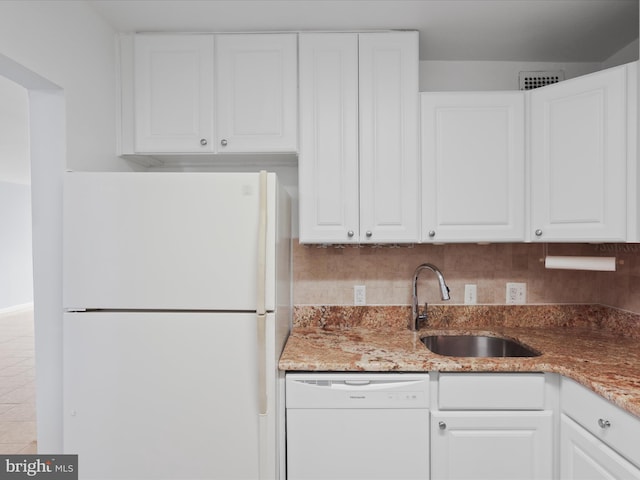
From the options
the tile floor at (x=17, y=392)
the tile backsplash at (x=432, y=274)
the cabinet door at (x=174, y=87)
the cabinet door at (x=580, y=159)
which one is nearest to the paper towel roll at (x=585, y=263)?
the cabinet door at (x=580, y=159)

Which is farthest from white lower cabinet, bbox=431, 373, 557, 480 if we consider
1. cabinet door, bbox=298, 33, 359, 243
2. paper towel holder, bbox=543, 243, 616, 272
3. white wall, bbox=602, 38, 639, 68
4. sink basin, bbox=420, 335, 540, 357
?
white wall, bbox=602, 38, 639, 68

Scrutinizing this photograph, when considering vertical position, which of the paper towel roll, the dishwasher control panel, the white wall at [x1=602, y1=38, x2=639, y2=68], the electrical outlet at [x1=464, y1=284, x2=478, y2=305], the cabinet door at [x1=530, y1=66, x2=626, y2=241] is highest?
the white wall at [x1=602, y1=38, x2=639, y2=68]

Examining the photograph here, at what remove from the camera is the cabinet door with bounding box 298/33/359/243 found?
1854mm

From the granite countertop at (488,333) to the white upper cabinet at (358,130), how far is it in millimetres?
530

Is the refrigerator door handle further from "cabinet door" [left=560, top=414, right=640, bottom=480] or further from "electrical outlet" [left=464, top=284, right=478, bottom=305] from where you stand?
"electrical outlet" [left=464, top=284, right=478, bottom=305]

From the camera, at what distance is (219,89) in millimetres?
1864

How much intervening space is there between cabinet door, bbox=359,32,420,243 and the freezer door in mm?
620

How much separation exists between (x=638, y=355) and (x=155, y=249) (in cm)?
199

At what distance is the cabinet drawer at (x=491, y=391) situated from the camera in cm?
155

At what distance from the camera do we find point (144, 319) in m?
1.43

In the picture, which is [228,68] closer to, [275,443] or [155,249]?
[155,249]

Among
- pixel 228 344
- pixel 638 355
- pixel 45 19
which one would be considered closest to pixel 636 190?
pixel 638 355

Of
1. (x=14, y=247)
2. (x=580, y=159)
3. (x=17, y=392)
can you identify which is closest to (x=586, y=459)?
(x=580, y=159)

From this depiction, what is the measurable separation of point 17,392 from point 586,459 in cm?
420
